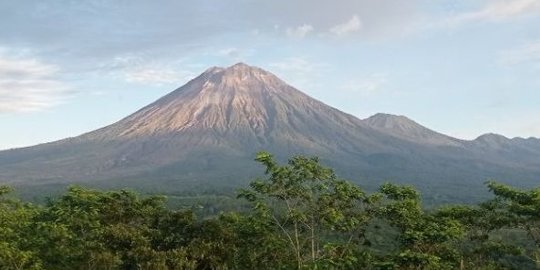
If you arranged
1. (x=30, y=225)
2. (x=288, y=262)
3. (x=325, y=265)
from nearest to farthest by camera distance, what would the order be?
1. (x=325, y=265)
2. (x=288, y=262)
3. (x=30, y=225)

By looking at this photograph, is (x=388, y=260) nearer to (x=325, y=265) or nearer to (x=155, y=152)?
(x=325, y=265)

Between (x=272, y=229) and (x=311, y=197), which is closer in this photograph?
(x=311, y=197)

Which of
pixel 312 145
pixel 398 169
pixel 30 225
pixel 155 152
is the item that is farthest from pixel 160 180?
pixel 30 225

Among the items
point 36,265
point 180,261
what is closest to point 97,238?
point 36,265

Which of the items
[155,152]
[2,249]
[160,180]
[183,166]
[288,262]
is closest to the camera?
[2,249]

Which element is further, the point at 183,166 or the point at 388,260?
the point at 183,166

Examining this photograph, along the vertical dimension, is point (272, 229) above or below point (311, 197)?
below
